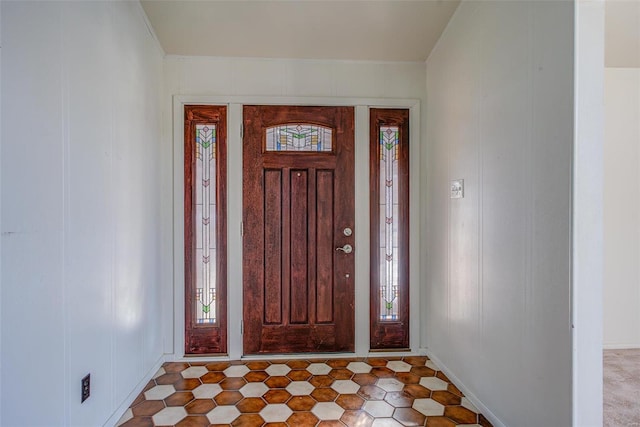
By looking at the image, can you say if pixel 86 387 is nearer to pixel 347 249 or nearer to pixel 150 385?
pixel 150 385

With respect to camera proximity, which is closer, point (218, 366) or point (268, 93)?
point (218, 366)

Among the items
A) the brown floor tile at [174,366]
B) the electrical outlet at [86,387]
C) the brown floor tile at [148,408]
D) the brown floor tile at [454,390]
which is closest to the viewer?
the electrical outlet at [86,387]

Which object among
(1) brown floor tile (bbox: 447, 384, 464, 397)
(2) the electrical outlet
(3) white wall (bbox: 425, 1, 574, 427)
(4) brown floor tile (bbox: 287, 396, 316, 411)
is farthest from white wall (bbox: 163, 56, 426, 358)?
(2) the electrical outlet

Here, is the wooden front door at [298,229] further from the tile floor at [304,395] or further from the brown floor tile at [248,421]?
the brown floor tile at [248,421]

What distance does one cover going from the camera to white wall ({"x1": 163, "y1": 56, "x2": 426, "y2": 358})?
112 inches

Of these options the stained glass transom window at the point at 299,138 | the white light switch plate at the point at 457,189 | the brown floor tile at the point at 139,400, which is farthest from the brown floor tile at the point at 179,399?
the white light switch plate at the point at 457,189

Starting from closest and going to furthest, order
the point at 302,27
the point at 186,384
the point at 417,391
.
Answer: the point at 417,391, the point at 186,384, the point at 302,27

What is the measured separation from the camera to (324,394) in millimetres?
2295

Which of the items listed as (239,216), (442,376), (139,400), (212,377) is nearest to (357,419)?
(442,376)

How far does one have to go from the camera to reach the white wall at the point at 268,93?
9.34 ft

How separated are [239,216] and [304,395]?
143cm

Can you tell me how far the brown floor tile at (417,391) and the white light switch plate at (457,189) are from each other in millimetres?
1327

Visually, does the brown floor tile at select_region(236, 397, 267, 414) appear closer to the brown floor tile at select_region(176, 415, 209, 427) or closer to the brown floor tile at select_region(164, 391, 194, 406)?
the brown floor tile at select_region(176, 415, 209, 427)

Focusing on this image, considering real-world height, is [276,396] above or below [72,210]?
below
